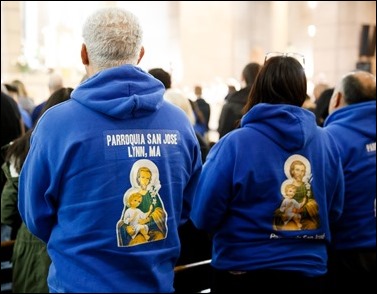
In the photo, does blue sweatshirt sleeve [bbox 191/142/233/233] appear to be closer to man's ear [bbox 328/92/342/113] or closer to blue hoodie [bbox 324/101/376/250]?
blue hoodie [bbox 324/101/376/250]

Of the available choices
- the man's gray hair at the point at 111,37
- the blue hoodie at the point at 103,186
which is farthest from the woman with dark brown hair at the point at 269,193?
the man's gray hair at the point at 111,37

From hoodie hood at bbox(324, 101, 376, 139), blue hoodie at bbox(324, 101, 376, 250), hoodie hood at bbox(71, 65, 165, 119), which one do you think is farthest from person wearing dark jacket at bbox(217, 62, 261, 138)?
hoodie hood at bbox(71, 65, 165, 119)

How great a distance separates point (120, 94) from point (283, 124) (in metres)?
1.05

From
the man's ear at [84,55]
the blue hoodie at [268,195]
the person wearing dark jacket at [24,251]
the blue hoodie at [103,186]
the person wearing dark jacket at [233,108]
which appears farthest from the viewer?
the person wearing dark jacket at [233,108]

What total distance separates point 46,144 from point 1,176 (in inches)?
137

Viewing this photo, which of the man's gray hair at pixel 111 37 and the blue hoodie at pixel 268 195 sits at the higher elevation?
the man's gray hair at pixel 111 37

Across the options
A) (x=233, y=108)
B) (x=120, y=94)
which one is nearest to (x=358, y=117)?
(x=120, y=94)

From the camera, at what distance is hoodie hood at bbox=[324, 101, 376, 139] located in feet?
13.8

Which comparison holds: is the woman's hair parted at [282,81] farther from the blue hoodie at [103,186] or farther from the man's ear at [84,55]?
the man's ear at [84,55]

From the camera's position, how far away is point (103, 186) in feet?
8.43

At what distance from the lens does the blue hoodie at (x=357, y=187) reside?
13.6 ft

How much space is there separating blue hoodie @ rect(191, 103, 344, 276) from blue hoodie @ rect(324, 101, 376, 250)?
680 mm

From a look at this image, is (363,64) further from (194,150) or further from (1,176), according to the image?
(194,150)

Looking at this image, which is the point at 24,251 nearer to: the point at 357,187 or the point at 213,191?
the point at 213,191
